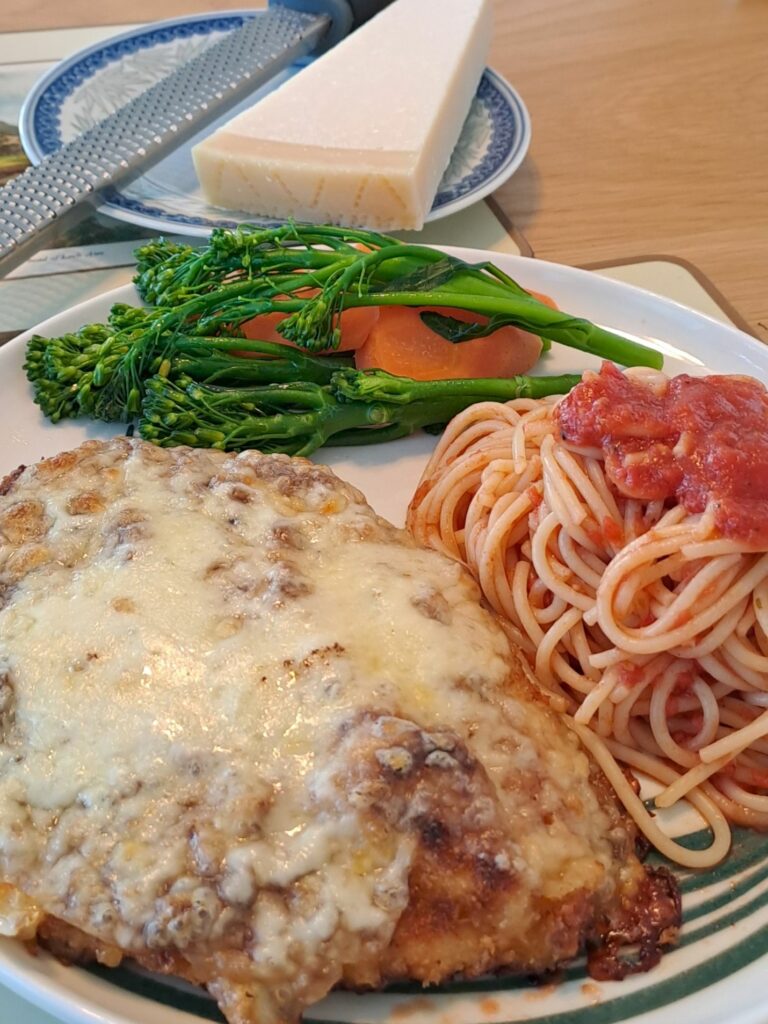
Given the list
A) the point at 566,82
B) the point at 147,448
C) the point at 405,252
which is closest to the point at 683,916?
the point at 147,448

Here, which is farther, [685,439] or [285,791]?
[685,439]

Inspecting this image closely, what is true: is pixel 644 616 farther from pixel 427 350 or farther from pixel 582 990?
pixel 427 350

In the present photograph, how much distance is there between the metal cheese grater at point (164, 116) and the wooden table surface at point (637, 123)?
1.34m

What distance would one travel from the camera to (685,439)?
2.17m

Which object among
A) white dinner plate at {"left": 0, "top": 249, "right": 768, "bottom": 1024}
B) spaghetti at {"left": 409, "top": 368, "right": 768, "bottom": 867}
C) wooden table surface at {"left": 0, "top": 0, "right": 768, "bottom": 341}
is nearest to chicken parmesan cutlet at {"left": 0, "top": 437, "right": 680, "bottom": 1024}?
white dinner plate at {"left": 0, "top": 249, "right": 768, "bottom": 1024}

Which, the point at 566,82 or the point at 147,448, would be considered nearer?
the point at 147,448

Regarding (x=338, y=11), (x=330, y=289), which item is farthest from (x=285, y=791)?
(x=338, y=11)

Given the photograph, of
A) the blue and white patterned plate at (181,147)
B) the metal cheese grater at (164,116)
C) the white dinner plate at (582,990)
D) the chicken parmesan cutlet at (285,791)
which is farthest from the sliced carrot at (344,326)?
the white dinner plate at (582,990)

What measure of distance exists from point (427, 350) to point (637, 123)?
10.4 ft

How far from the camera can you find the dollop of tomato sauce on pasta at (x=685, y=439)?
2068 millimetres

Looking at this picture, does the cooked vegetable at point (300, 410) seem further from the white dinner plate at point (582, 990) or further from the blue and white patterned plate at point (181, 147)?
the white dinner plate at point (582, 990)

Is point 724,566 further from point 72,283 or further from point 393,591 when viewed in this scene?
point 72,283

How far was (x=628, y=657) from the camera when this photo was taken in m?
2.14

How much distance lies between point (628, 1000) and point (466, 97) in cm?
406
